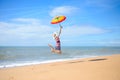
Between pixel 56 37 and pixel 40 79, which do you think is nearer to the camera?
pixel 40 79

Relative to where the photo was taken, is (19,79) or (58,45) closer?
(19,79)

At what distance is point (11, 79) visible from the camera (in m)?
4.05

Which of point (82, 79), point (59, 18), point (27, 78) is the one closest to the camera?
point (82, 79)

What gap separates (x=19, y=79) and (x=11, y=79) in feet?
0.78

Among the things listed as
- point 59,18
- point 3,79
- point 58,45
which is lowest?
point 3,79

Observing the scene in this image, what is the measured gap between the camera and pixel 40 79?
13.1 feet

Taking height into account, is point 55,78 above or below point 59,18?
below

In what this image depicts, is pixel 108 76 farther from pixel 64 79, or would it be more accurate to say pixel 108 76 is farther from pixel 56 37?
pixel 56 37

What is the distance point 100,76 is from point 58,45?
11.3ft

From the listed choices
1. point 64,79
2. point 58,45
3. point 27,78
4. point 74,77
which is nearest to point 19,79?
point 27,78

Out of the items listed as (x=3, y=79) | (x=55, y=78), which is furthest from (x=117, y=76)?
(x=3, y=79)

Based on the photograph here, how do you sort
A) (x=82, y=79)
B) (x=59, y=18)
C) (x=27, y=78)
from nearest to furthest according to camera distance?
(x=82, y=79) → (x=27, y=78) → (x=59, y=18)

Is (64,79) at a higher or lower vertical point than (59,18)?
lower

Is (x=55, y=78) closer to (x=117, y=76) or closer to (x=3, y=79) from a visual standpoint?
(x=3, y=79)
